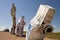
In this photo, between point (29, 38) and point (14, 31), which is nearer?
point (29, 38)

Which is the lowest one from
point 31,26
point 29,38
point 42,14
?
point 29,38

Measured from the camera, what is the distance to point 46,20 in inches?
234

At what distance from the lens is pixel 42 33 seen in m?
6.36

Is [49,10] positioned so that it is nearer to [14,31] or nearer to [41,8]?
[41,8]

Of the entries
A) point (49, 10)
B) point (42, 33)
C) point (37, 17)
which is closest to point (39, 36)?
point (42, 33)

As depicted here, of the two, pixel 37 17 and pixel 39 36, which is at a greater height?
pixel 37 17

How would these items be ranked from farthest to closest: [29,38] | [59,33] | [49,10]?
[59,33]
[29,38]
[49,10]

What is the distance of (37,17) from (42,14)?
262 millimetres

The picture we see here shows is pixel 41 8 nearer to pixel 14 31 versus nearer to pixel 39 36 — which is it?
pixel 39 36

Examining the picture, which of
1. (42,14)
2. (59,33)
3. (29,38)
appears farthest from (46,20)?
(59,33)

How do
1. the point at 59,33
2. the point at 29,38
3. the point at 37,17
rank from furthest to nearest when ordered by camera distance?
1. the point at 59,33
2. the point at 29,38
3. the point at 37,17

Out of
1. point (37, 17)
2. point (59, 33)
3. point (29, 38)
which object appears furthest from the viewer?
point (59, 33)

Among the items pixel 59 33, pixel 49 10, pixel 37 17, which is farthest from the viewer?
pixel 59 33

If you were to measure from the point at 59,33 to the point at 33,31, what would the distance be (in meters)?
10.3
